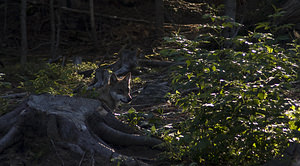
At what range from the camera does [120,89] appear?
886cm

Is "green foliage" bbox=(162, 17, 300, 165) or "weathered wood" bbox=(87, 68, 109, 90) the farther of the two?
"weathered wood" bbox=(87, 68, 109, 90)

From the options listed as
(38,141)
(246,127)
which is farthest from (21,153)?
(246,127)

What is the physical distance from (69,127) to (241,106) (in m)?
2.30

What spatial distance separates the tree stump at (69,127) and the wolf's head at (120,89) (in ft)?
11.2

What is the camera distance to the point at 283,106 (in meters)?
3.55

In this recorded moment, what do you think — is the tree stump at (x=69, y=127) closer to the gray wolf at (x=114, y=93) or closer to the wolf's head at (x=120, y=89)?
the gray wolf at (x=114, y=93)

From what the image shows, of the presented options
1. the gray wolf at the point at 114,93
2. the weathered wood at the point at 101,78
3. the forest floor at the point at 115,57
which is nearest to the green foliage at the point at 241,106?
the forest floor at the point at 115,57

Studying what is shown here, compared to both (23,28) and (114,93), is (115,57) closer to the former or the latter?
(23,28)

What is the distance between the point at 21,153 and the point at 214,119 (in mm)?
2641

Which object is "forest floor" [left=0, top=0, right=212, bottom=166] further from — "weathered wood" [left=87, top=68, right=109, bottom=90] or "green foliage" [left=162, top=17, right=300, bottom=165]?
"weathered wood" [left=87, top=68, right=109, bottom=90]

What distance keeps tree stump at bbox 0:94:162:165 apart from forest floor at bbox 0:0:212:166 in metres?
0.11

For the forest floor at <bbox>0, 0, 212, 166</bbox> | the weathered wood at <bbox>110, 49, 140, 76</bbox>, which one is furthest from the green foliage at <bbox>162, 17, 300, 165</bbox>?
the weathered wood at <bbox>110, 49, 140, 76</bbox>

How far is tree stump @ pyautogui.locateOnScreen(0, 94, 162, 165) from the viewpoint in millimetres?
4453

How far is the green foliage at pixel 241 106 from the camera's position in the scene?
11.8 feet
